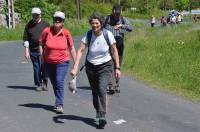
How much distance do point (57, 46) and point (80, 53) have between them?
1.07 metres

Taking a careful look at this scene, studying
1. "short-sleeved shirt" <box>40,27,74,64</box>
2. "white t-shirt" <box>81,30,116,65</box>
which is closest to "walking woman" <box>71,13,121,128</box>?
"white t-shirt" <box>81,30,116,65</box>

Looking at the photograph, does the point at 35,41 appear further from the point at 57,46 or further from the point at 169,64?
the point at 169,64

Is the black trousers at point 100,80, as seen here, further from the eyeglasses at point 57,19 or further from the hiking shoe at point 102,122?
the eyeglasses at point 57,19

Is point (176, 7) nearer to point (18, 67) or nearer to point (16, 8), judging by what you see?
point (16, 8)

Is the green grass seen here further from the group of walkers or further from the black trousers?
the black trousers

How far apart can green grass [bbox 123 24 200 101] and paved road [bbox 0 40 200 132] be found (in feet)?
2.31

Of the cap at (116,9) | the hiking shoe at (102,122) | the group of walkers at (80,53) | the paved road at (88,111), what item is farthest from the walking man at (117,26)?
the hiking shoe at (102,122)

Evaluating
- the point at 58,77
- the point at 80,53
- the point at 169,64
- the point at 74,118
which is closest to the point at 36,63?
the point at 58,77

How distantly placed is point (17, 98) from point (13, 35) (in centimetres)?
2767

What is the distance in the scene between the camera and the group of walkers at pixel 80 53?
8.62 m

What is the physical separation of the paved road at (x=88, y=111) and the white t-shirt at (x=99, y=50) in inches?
40.7

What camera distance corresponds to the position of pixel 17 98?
11383mm

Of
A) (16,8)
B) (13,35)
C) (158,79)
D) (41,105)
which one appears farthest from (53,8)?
(41,105)

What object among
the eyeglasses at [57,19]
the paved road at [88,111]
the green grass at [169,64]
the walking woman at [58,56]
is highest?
the eyeglasses at [57,19]
